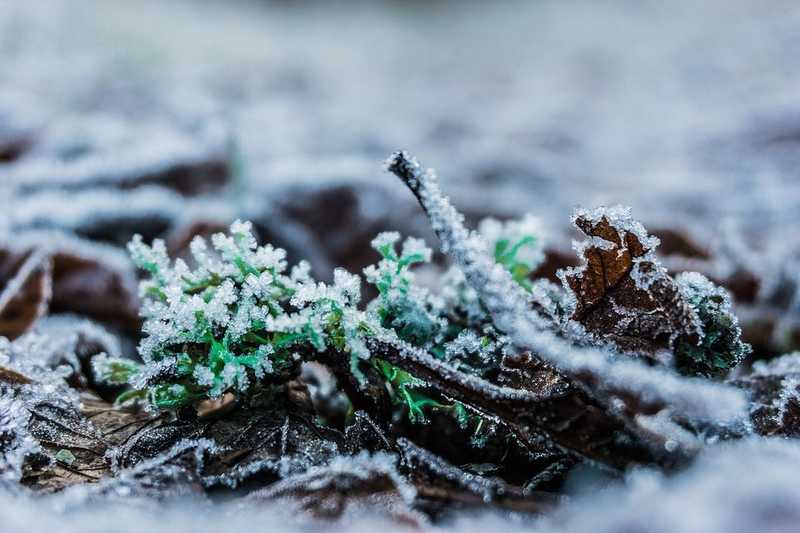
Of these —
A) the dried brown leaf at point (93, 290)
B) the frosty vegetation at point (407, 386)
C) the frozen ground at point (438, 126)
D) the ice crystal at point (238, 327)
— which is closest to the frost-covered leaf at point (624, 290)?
the frosty vegetation at point (407, 386)

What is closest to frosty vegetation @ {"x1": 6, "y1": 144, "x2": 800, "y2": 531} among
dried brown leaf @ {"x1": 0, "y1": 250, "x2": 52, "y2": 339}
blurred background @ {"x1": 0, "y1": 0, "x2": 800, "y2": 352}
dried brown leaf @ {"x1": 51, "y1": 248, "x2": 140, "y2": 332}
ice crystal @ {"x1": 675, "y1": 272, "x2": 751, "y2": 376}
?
ice crystal @ {"x1": 675, "y1": 272, "x2": 751, "y2": 376}

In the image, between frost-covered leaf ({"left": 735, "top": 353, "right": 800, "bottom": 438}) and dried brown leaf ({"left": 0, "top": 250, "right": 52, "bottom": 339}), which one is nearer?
frost-covered leaf ({"left": 735, "top": 353, "right": 800, "bottom": 438})

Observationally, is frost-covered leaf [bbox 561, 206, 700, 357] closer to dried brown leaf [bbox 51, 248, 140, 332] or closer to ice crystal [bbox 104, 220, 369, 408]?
ice crystal [bbox 104, 220, 369, 408]

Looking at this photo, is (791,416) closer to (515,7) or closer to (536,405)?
(536,405)

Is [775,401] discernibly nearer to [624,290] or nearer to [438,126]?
[624,290]

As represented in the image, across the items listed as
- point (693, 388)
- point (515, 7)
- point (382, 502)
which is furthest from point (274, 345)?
point (515, 7)

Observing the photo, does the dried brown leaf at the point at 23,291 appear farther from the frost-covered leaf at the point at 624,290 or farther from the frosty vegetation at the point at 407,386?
the frost-covered leaf at the point at 624,290

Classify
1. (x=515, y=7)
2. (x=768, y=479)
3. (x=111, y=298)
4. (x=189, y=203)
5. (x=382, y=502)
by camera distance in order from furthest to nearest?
1. (x=515, y=7)
2. (x=189, y=203)
3. (x=111, y=298)
4. (x=382, y=502)
5. (x=768, y=479)

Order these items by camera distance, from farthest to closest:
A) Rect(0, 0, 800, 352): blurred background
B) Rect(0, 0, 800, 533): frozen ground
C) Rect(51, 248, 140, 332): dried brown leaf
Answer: Rect(0, 0, 800, 352): blurred background < Rect(51, 248, 140, 332): dried brown leaf < Rect(0, 0, 800, 533): frozen ground
